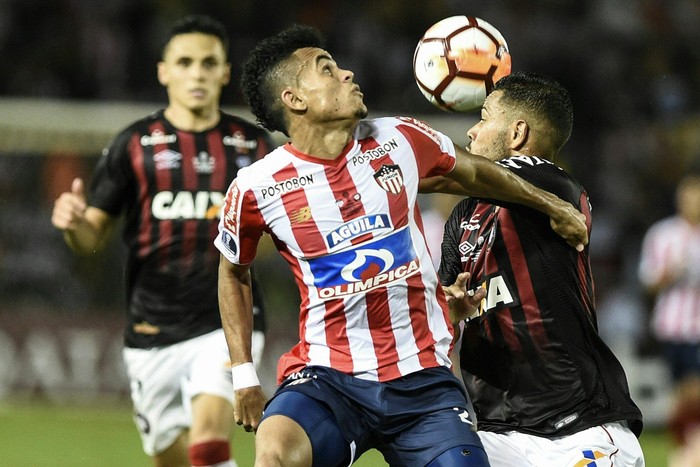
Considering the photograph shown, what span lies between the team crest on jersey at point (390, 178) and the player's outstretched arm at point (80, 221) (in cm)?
198

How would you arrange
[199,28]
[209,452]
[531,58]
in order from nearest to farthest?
[209,452]
[199,28]
[531,58]

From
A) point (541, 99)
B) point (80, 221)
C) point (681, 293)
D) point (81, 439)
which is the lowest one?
point (81, 439)

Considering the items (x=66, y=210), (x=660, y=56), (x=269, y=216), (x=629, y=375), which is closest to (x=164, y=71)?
(x=66, y=210)

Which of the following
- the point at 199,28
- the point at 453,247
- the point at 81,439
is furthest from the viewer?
the point at 81,439

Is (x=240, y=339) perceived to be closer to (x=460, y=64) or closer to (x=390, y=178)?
(x=390, y=178)

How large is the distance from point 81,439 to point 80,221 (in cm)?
507

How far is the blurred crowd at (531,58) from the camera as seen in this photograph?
51.5 ft

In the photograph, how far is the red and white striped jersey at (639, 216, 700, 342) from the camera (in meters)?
10.3

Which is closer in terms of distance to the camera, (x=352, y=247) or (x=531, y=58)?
(x=352, y=247)

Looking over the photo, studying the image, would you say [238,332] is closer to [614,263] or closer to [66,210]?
[66,210]

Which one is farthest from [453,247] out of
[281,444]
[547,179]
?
[281,444]

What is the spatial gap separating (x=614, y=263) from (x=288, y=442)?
455 inches

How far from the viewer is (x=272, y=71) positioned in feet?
15.7

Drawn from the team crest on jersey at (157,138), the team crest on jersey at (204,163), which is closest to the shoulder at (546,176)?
the team crest on jersey at (204,163)
